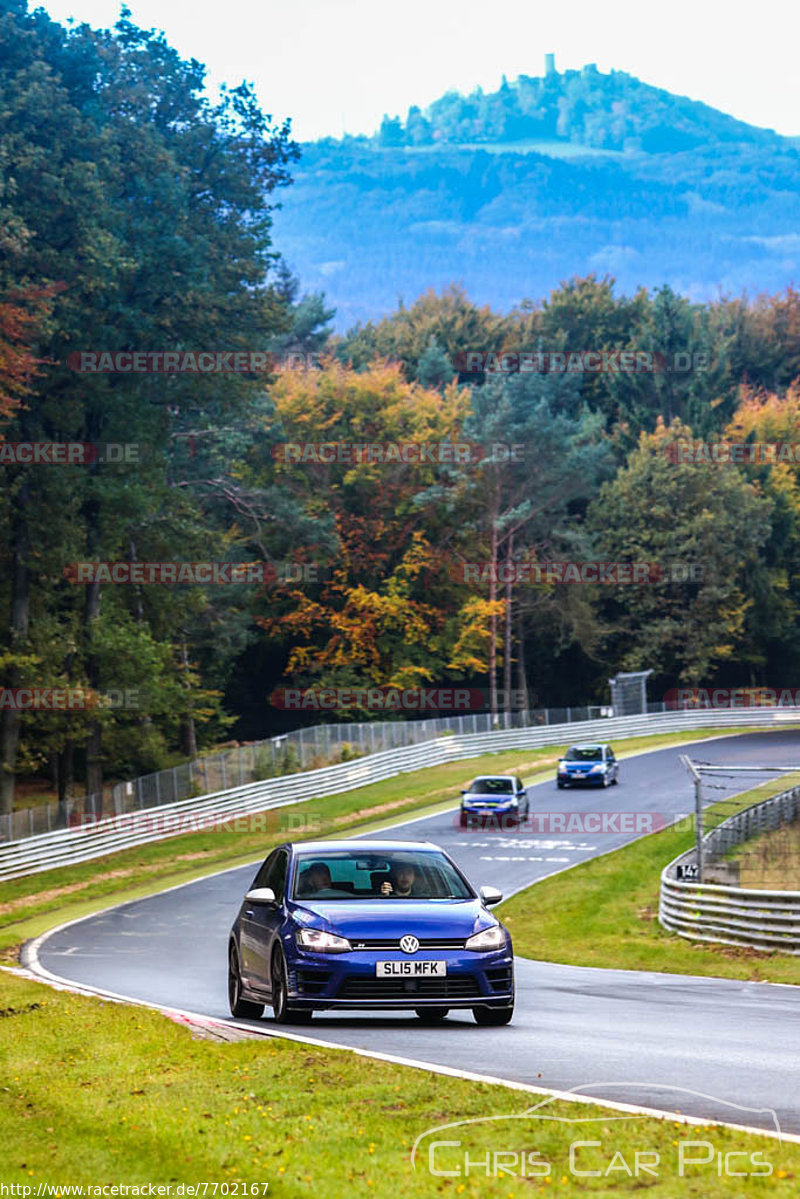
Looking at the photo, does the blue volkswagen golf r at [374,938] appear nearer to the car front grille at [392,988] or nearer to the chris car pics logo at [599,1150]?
the car front grille at [392,988]

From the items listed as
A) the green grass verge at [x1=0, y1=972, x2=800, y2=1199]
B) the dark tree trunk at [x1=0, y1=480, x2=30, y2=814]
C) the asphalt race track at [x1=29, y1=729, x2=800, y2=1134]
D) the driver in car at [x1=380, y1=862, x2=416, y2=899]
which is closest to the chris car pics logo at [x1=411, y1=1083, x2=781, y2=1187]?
the green grass verge at [x1=0, y1=972, x2=800, y2=1199]

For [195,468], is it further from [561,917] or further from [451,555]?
[561,917]

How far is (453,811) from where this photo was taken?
160ft

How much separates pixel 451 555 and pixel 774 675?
24000 mm

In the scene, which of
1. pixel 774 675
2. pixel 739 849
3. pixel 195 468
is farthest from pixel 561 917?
pixel 774 675

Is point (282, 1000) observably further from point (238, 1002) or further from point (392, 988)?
point (238, 1002)

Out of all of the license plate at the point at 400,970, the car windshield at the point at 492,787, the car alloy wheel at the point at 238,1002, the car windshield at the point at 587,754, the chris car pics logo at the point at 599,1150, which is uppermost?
the chris car pics logo at the point at 599,1150

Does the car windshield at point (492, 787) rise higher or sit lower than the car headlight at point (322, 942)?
lower

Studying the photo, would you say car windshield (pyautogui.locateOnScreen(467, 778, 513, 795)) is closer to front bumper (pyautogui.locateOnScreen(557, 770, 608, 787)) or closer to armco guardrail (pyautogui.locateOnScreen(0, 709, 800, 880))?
front bumper (pyautogui.locateOnScreen(557, 770, 608, 787))

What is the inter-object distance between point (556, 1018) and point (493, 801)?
29.9 metres

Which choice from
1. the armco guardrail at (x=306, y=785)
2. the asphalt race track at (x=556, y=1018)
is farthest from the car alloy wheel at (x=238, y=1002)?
the armco guardrail at (x=306, y=785)

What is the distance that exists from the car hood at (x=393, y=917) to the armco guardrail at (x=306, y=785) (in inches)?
1106

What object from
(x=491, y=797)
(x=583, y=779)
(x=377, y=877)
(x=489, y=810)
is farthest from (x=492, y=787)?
(x=377, y=877)

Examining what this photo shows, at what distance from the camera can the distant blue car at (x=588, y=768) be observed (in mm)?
50469
